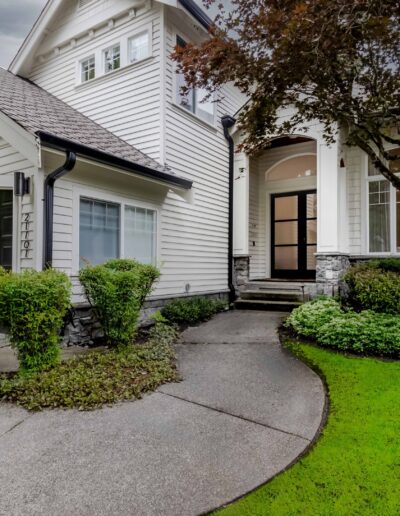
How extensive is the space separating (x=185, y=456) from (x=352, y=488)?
1.16 meters

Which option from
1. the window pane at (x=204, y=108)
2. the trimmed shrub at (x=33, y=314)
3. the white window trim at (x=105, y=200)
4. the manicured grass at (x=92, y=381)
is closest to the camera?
the manicured grass at (x=92, y=381)

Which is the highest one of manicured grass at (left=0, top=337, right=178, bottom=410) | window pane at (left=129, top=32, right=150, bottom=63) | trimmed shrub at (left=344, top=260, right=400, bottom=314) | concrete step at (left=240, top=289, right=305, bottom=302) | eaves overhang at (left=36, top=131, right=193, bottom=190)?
window pane at (left=129, top=32, right=150, bottom=63)

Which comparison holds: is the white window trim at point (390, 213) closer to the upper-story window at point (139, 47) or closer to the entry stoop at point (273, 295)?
the entry stoop at point (273, 295)

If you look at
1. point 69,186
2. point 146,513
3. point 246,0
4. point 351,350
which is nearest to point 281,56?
point 246,0

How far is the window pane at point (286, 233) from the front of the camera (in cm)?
1091

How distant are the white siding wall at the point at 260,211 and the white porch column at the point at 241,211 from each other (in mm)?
1044

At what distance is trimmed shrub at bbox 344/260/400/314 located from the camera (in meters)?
6.35

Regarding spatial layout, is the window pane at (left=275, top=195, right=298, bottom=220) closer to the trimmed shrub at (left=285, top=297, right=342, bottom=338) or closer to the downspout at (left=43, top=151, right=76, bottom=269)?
the trimmed shrub at (left=285, top=297, right=342, bottom=338)

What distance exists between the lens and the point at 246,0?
518 cm

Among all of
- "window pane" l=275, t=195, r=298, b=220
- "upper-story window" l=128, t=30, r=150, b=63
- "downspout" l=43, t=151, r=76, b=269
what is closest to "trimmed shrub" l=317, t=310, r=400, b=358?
"downspout" l=43, t=151, r=76, b=269

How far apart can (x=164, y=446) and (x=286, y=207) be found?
9266 millimetres

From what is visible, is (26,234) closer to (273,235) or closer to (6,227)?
(6,227)

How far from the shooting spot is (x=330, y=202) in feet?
27.3

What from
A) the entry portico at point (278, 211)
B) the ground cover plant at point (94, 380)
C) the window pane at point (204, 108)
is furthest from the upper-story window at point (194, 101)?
the ground cover plant at point (94, 380)
